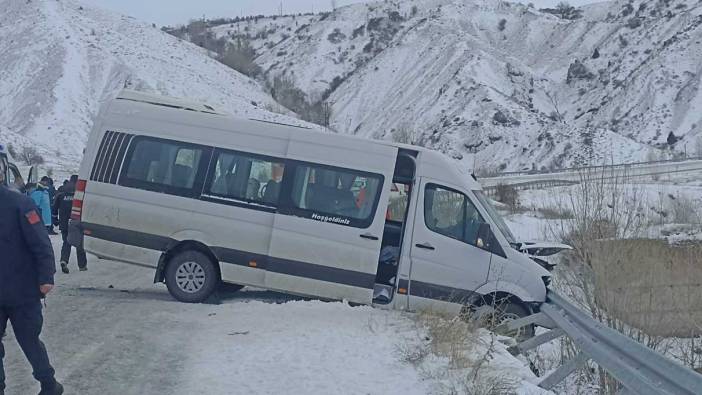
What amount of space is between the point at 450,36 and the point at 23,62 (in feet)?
152

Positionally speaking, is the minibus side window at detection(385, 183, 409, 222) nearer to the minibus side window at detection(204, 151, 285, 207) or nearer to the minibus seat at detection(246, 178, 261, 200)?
the minibus side window at detection(204, 151, 285, 207)

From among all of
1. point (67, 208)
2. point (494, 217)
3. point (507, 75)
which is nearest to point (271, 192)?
point (494, 217)

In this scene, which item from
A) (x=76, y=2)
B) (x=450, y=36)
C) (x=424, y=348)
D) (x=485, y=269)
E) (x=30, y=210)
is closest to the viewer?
(x=30, y=210)

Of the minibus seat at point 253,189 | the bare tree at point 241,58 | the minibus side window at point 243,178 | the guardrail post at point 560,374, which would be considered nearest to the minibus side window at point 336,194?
the minibus side window at point 243,178

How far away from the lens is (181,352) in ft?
27.9

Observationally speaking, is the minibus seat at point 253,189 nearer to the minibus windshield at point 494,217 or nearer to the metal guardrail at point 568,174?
the minibus windshield at point 494,217

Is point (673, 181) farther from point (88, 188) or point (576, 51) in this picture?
point (576, 51)

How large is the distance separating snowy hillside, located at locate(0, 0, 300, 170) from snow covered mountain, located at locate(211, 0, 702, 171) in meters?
15.4

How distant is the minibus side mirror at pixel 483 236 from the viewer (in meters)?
11.1

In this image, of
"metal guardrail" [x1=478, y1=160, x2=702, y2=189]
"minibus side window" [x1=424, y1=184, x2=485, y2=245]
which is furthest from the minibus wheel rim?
"metal guardrail" [x1=478, y1=160, x2=702, y2=189]

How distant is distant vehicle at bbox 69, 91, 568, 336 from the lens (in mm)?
11234

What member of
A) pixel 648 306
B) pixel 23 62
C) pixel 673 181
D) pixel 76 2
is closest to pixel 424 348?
pixel 648 306

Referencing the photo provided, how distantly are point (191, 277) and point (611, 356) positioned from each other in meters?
6.09

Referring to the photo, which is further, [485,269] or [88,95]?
[88,95]
